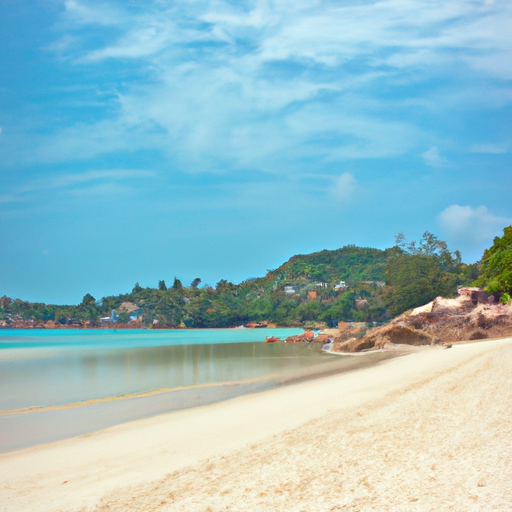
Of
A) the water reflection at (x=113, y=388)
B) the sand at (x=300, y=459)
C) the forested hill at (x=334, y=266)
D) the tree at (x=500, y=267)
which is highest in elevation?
the forested hill at (x=334, y=266)

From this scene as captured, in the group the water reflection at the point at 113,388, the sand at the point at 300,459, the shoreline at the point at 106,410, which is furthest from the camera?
the water reflection at the point at 113,388

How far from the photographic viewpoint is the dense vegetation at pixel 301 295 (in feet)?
181

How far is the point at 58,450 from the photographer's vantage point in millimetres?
8625

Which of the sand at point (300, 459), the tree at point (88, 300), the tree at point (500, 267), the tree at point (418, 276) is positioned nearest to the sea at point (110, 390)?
the sand at point (300, 459)

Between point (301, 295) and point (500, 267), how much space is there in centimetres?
10282

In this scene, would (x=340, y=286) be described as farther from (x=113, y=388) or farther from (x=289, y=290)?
(x=113, y=388)

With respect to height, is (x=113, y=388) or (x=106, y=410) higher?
(x=106, y=410)

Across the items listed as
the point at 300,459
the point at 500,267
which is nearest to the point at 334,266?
the point at 500,267

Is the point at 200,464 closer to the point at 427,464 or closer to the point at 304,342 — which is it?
the point at 427,464

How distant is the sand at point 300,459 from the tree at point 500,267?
2151 centimetres

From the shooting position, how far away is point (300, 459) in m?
6.76

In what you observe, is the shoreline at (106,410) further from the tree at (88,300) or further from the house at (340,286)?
the tree at (88,300)

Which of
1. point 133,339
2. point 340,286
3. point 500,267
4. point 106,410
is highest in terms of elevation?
point 340,286

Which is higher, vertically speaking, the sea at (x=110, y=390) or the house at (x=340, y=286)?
the house at (x=340, y=286)
